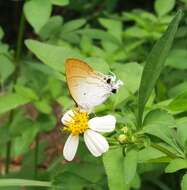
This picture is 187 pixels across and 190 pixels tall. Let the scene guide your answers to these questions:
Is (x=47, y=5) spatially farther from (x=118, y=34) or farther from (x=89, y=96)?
(x=89, y=96)

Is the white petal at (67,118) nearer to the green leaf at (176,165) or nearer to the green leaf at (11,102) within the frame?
the green leaf at (176,165)

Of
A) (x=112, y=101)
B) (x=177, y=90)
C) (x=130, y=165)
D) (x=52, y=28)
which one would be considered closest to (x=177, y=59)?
(x=177, y=90)

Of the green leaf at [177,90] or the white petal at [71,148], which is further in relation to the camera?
the green leaf at [177,90]

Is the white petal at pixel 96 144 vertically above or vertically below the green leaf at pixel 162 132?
below

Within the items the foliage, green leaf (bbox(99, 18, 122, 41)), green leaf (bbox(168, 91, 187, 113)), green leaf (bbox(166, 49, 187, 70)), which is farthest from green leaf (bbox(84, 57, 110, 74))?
green leaf (bbox(99, 18, 122, 41))

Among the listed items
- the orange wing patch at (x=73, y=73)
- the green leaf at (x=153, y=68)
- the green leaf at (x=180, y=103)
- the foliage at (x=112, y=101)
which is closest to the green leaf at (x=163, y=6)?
the foliage at (x=112, y=101)

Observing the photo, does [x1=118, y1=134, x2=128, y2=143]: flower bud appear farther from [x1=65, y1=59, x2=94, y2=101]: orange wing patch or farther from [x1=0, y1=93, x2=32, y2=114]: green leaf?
[x1=0, y1=93, x2=32, y2=114]: green leaf
